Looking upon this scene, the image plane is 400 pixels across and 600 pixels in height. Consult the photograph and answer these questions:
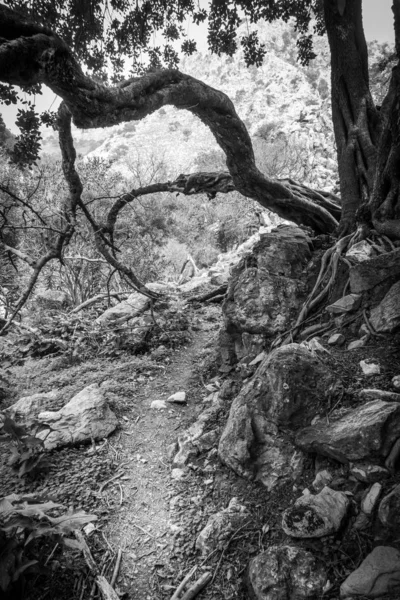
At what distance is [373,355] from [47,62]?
3.02m

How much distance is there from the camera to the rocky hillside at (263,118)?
3185 centimetres

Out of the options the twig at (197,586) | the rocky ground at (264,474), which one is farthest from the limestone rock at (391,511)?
the twig at (197,586)

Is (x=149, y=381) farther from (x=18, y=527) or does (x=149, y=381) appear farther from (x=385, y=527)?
(x=385, y=527)

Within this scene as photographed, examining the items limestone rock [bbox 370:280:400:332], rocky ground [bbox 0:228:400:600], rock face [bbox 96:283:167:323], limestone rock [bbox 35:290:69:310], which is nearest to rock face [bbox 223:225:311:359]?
rocky ground [bbox 0:228:400:600]

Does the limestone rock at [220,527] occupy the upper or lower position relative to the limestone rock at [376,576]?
lower

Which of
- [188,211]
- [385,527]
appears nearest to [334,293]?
[385,527]

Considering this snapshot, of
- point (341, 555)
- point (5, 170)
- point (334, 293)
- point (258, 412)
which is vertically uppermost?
point (5, 170)

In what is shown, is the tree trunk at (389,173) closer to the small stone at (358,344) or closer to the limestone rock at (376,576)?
the small stone at (358,344)

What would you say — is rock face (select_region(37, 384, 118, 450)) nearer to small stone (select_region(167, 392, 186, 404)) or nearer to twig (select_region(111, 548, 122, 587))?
small stone (select_region(167, 392, 186, 404))

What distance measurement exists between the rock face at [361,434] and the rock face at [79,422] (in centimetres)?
212

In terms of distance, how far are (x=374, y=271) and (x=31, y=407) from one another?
155 inches

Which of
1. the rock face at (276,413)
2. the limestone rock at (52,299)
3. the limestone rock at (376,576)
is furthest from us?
the limestone rock at (52,299)

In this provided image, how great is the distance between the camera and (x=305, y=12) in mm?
4672

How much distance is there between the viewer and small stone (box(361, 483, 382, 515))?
4.83ft
